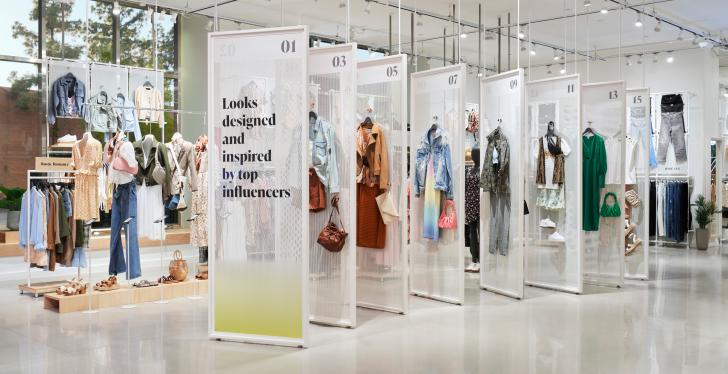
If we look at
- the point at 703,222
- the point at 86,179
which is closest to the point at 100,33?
the point at 86,179

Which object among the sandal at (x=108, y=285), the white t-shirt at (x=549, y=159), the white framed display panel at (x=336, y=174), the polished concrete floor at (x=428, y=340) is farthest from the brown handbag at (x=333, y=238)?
the white t-shirt at (x=549, y=159)

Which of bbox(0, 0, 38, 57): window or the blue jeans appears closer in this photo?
the blue jeans

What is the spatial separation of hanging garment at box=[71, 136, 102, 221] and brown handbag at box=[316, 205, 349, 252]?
291 centimetres

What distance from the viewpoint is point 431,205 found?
7.53 m

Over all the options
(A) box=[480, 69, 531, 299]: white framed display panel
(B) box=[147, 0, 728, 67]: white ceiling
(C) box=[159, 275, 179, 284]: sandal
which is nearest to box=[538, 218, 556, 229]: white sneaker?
(A) box=[480, 69, 531, 299]: white framed display panel

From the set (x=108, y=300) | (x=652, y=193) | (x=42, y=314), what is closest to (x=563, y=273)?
(x=108, y=300)

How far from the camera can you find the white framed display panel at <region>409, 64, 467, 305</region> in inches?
289

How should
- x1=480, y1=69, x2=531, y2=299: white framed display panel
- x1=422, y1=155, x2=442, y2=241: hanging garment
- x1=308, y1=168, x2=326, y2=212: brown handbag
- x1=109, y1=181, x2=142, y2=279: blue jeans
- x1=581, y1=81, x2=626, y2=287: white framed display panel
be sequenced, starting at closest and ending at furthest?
x1=308, y1=168, x2=326, y2=212: brown handbag < x1=109, y1=181, x2=142, y2=279: blue jeans < x1=422, y1=155, x2=442, y2=241: hanging garment < x1=480, y1=69, x2=531, y2=299: white framed display panel < x1=581, y1=81, x2=626, y2=287: white framed display panel

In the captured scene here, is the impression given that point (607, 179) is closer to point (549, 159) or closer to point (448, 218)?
point (549, 159)

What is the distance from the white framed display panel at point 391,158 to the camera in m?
6.79

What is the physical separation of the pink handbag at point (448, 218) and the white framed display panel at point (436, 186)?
1.5 inches

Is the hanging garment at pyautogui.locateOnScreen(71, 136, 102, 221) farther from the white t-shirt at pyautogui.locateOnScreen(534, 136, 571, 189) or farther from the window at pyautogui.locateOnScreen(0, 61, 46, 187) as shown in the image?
the white t-shirt at pyautogui.locateOnScreen(534, 136, 571, 189)

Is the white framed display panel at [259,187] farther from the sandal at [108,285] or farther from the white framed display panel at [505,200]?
the white framed display panel at [505,200]

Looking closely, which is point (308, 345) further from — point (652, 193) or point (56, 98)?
point (652, 193)
